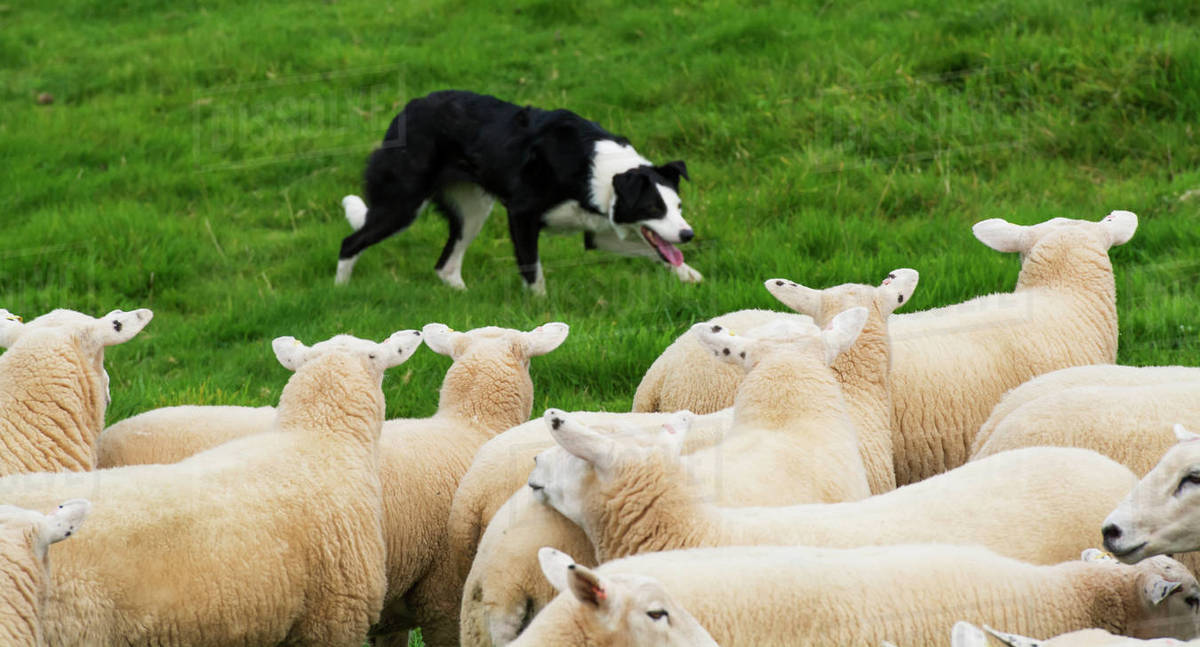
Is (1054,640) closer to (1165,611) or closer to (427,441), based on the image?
(1165,611)

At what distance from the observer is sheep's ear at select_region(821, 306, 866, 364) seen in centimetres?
427

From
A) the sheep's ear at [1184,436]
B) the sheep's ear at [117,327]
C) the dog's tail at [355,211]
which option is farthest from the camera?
the dog's tail at [355,211]

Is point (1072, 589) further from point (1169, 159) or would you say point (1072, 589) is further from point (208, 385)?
point (1169, 159)

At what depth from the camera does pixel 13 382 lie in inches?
170

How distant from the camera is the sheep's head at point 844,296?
4777 millimetres

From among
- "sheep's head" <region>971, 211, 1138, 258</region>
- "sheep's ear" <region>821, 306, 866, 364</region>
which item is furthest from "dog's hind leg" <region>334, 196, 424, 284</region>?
"sheep's ear" <region>821, 306, 866, 364</region>

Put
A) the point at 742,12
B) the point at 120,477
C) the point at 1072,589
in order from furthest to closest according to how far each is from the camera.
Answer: the point at 742,12
the point at 120,477
the point at 1072,589

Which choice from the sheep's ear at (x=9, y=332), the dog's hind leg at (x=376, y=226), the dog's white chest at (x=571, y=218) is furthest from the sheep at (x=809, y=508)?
the dog's hind leg at (x=376, y=226)

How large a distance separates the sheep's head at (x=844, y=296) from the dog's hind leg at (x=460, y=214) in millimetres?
3976

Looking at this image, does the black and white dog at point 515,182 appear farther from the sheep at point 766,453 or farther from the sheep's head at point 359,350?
the sheep at point 766,453

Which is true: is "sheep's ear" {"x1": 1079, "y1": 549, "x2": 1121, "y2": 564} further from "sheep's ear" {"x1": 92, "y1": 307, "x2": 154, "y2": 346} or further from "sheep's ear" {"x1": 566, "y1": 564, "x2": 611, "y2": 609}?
"sheep's ear" {"x1": 92, "y1": 307, "x2": 154, "y2": 346}

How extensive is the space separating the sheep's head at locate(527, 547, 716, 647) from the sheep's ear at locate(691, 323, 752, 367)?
158 cm

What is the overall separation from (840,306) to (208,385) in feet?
10.5

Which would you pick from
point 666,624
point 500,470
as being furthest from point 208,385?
point 666,624
